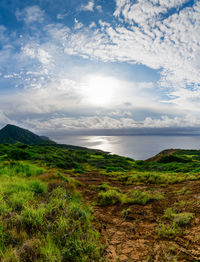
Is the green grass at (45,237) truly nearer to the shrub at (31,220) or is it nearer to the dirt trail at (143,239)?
the shrub at (31,220)

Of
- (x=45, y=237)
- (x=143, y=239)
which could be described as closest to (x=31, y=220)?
(x=45, y=237)

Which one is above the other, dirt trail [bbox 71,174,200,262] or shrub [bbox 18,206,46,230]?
shrub [bbox 18,206,46,230]

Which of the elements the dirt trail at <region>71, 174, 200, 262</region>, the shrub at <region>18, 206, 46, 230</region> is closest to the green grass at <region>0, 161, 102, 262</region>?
the shrub at <region>18, 206, 46, 230</region>

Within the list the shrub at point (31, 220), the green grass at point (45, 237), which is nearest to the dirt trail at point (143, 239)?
the green grass at point (45, 237)

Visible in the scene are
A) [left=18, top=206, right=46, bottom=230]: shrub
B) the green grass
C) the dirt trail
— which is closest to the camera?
the green grass

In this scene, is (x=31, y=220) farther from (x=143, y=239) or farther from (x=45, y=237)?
(x=143, y=239)

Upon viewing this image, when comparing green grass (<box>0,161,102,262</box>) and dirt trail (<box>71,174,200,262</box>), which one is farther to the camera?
dirt trail (<box>71,174,200,262</box>)

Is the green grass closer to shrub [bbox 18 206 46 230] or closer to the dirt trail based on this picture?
shrub [bbox 18 206 46 230]

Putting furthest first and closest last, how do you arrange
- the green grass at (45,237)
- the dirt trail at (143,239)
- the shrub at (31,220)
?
the shrub at (31,220), the dirt trail at (143,239), the green grass at (45,237)

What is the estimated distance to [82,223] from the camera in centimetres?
412

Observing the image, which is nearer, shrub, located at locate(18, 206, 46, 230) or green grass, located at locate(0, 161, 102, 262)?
green grass, located at locate(0, 161, 102, 262)

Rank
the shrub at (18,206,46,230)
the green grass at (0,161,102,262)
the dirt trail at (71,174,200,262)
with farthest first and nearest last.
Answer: the shrub at (18,206,46,230), the dirt trail at (71,174,200,262), the green grass at (0,161,102,262)

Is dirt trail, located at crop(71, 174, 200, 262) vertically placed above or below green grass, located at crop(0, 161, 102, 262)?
below

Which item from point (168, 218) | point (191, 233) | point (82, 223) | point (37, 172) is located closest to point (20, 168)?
point (37, 172)
